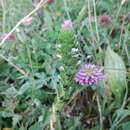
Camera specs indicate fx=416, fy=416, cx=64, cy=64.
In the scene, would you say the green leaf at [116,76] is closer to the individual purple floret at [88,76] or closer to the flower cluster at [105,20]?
the individual purple floret at [88,76]

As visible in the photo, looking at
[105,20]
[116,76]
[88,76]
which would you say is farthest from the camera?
[105,20]

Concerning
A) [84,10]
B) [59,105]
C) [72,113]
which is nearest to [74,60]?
[59,105]

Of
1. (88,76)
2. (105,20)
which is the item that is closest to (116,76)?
(88,76)

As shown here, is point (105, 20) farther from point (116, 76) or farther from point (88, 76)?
point (88, 76)

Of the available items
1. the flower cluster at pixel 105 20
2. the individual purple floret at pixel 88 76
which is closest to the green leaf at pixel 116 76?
the individual purple floret at pixel 88 76

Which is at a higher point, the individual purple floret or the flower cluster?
the flower cluster

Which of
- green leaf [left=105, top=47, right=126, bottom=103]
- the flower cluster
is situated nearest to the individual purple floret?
green leaf [left=105, top=47, right=126, bottom=103]

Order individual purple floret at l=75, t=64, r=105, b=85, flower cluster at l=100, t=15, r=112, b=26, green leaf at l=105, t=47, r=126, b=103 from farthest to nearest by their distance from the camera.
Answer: flower cluster at l=100, t=15, r=112, b=26 → green leaf at l=105, t=47, r=126, b=103 → individual purple floret at l=75, t=64, r=105, b=85

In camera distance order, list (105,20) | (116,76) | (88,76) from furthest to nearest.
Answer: (105,20), (116,76), (88,76)

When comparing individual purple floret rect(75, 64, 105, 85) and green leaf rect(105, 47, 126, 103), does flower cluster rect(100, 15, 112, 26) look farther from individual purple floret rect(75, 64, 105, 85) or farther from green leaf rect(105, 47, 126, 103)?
individual purple floret rect(75, 64, 105, 85)
